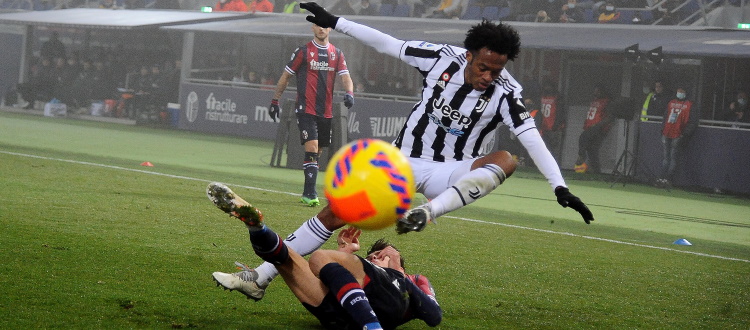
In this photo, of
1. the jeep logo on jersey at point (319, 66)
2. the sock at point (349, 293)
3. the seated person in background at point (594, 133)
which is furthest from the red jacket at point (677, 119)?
the sock at point (349, 293)

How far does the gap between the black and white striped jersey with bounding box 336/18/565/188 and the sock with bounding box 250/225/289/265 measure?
5.14 feet

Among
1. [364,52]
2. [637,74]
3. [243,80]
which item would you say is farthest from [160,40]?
[637,74]

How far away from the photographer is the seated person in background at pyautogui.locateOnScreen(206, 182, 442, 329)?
5.11 metres

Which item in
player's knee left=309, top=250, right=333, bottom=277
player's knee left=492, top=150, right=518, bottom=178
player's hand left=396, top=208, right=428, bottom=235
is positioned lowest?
player's knee left=309, top=250, right=333, bottom=277

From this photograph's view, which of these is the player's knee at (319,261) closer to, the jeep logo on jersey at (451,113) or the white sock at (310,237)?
the white sock at (310,237)

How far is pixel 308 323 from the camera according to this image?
19.0 feet

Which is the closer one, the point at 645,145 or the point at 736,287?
the point at 736,287

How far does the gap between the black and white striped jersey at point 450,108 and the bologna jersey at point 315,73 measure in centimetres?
601

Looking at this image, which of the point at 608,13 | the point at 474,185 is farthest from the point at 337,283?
the point at 608,13

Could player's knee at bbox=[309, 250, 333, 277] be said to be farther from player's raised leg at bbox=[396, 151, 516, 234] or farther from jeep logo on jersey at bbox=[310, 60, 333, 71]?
jeep logo on jersey at bbox=[310, 60, 333, 71]

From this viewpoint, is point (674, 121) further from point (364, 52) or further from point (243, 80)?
point (243, 80)

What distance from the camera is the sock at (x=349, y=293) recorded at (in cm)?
505

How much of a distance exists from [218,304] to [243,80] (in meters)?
21.4

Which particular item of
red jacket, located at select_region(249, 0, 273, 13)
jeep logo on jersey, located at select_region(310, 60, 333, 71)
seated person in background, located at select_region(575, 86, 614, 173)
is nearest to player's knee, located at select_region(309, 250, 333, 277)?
jeep logo on jersey, located at select_region(310, 60, 333, 71)
